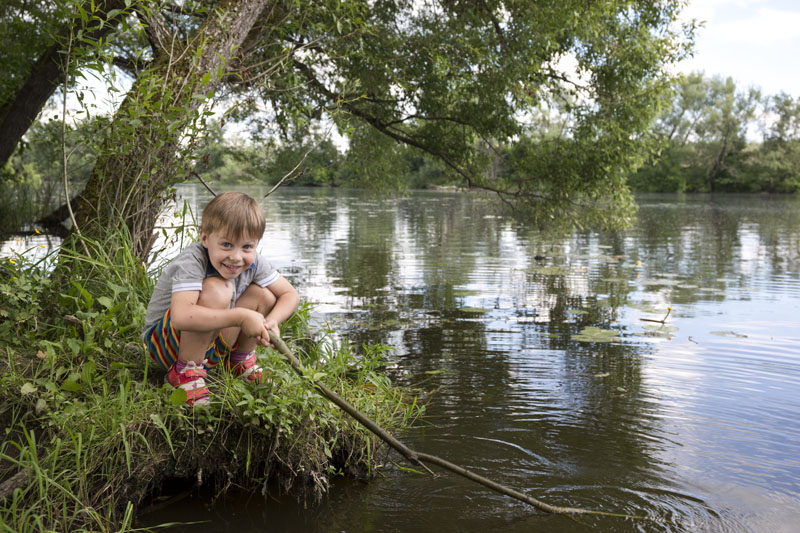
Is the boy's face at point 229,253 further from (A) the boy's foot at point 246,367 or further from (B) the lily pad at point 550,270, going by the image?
(B) the lily pad at point 550,270

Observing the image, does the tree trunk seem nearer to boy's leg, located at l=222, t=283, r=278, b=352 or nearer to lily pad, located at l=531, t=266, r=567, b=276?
boy's leg, located at l=222, t=283, r=278, b=352

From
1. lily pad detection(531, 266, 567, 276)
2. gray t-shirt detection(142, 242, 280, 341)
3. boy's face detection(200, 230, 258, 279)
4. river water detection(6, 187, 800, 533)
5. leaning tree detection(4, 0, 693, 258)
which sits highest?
leaning tree detection(4, 0, 693, 258)

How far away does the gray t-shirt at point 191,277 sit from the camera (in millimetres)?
2955

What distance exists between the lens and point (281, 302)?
320 cm

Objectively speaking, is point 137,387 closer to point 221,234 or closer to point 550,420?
point 221,234

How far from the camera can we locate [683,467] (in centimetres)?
358

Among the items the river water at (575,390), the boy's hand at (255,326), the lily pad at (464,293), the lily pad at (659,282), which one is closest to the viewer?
the boy's hand at (255,326)

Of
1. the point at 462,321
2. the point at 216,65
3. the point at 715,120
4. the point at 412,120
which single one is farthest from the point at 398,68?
→ the point at 715,120

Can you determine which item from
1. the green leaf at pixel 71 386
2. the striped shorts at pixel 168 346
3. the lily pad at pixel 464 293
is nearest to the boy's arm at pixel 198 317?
the striped shorts at pixel 168 346

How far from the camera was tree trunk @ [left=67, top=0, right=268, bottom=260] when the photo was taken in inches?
165

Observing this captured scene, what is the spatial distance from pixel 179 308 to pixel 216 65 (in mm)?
2662

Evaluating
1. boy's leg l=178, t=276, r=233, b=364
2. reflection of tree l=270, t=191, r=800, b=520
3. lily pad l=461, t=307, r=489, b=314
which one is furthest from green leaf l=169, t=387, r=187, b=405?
lily pad l=461, t=307, r=489, b=314

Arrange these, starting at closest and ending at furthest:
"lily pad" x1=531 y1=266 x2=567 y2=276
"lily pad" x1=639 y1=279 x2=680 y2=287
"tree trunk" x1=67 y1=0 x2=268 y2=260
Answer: "tree trunk" x1=67 y1=0 x2=268 y2=260
"lily pad" x1=639 y1=279 x2=680 y2=287
"lily pad" x1=531 y1=266 x2=567 y2=276

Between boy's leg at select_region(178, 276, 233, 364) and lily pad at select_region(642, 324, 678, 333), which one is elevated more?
boy's leg at select_region(178, 276, 233, 364)
